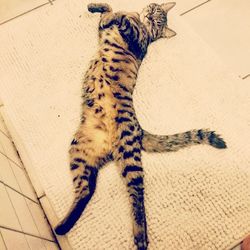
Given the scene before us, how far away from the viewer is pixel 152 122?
53.3 inches

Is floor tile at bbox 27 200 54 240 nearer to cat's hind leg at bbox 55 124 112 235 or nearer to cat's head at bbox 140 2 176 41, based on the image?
cat's hind leg at bbox 55 124 112 235

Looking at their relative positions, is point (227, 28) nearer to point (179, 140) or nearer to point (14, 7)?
point (179, 140)

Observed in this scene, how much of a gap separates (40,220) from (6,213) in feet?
0.88

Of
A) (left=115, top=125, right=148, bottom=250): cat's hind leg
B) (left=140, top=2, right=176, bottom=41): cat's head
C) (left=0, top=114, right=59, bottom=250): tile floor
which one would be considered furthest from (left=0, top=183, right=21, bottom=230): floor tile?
(left=140, top=2, right=176, bottom=41): cat's head

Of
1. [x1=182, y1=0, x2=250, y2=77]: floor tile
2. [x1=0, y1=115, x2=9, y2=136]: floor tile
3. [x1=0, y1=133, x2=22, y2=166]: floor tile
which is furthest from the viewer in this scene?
[x1=182, y1=0, x2=250, y2=77]: floor tile

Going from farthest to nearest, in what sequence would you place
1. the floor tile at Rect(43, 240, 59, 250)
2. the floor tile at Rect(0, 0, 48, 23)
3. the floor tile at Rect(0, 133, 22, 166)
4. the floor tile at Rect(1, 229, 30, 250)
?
the floor tile at Rect(0, 0, 48, 23)
the floor tile at Rect(0, 133, 22, 166)
the floor tile at Rect(43, 240, 59, 250)
the floor tile at Rect(1, 229, 30, 250)

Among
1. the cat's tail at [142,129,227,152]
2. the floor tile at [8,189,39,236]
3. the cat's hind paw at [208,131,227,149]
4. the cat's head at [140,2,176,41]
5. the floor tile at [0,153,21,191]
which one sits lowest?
the cat's hind paw at [208,131,227,149]

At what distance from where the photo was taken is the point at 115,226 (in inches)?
46.1

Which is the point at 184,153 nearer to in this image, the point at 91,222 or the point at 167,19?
the point at 91,222

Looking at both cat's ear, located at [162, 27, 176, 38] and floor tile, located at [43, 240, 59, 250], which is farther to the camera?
cat's ear, located at [162, 27, 176, 38]

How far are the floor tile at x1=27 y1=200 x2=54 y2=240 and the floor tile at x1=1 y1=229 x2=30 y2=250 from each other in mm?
169

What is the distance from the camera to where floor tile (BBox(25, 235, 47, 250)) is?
3.28 feet

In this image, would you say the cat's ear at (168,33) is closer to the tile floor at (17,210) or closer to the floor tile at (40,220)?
the tile floor at (17,210)

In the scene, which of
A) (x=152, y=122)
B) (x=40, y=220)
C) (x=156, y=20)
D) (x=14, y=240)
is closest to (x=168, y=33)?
(x=156, y=20)
